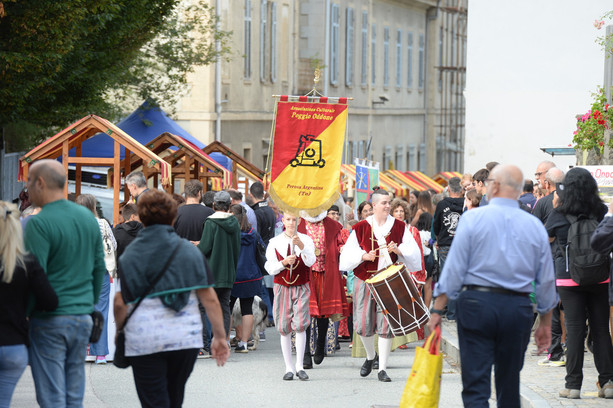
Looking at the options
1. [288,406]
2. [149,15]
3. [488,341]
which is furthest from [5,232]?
[149,15]

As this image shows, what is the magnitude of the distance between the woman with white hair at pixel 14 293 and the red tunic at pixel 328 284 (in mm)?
5605

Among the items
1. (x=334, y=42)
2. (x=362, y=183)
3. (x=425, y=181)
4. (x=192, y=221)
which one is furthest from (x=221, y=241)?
(x=334, y=42)

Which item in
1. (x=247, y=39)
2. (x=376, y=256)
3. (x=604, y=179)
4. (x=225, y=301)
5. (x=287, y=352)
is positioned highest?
(x=247, y=39)

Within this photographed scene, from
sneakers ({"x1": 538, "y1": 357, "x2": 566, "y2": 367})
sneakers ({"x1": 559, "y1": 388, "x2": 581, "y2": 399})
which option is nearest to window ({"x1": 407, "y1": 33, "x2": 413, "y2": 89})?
sneakers ({"x1": 538, "y1": 357, "x2": 566, "y2": 367})

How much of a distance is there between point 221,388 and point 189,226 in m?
2.50

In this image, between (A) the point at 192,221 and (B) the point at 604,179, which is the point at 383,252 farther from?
(B) the point at 604,179

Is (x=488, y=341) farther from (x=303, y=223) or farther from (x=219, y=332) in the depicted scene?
(x=303, y=223)

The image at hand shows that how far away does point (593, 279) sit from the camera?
924 cm

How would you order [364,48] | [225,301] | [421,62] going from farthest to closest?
[421,62] → [364,48] → [225,301]

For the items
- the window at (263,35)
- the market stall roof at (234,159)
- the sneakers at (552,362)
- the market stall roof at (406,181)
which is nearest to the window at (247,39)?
Result: the window at (263,35)

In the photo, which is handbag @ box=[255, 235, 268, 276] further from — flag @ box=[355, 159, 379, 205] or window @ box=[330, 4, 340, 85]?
window @ box=[330, 4, 340, 85]

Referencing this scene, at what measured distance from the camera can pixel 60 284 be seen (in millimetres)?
6766

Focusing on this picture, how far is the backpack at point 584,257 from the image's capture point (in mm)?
9227

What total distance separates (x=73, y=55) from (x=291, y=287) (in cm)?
962
